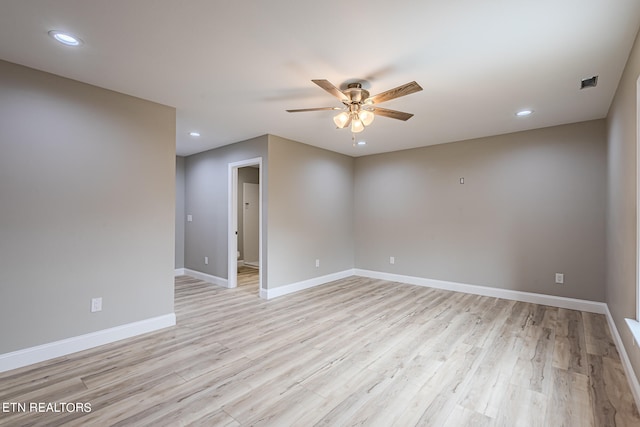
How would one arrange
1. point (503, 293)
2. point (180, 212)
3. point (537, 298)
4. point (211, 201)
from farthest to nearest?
point (180, 212) < point (211, 201) < point (503, 293) < point (537, 298)

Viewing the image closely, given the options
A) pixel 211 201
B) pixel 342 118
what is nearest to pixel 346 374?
pixel 342 118

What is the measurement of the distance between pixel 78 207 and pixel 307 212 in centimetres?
313

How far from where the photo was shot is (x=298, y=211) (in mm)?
4922

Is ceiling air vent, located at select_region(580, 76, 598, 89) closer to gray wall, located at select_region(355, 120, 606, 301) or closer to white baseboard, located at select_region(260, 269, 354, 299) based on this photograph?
gray wall, located at select_region(355, 120, 606, 301)

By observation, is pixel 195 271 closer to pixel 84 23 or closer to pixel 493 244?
pixel 84 23

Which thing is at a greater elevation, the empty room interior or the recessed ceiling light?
the recessed ceiling light

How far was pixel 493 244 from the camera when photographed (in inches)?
179

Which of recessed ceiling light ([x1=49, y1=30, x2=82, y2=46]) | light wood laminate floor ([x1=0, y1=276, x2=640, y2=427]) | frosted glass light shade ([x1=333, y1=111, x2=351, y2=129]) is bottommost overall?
light wood laminate floor ([x1=0, y1=276, x2=640, y2=427])

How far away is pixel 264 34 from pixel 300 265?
364 cm

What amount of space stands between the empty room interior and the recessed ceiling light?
14mm

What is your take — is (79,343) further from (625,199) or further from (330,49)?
(625,199)

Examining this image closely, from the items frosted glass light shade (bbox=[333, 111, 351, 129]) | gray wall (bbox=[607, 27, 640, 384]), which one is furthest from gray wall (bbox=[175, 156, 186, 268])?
gray wall (bbox=[607, 27, 640, 384])

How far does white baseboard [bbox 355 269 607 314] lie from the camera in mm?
3830

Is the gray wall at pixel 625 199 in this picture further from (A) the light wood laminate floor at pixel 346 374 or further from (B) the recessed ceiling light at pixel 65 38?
(B) the recessed ceiling light at pixel 65 38
